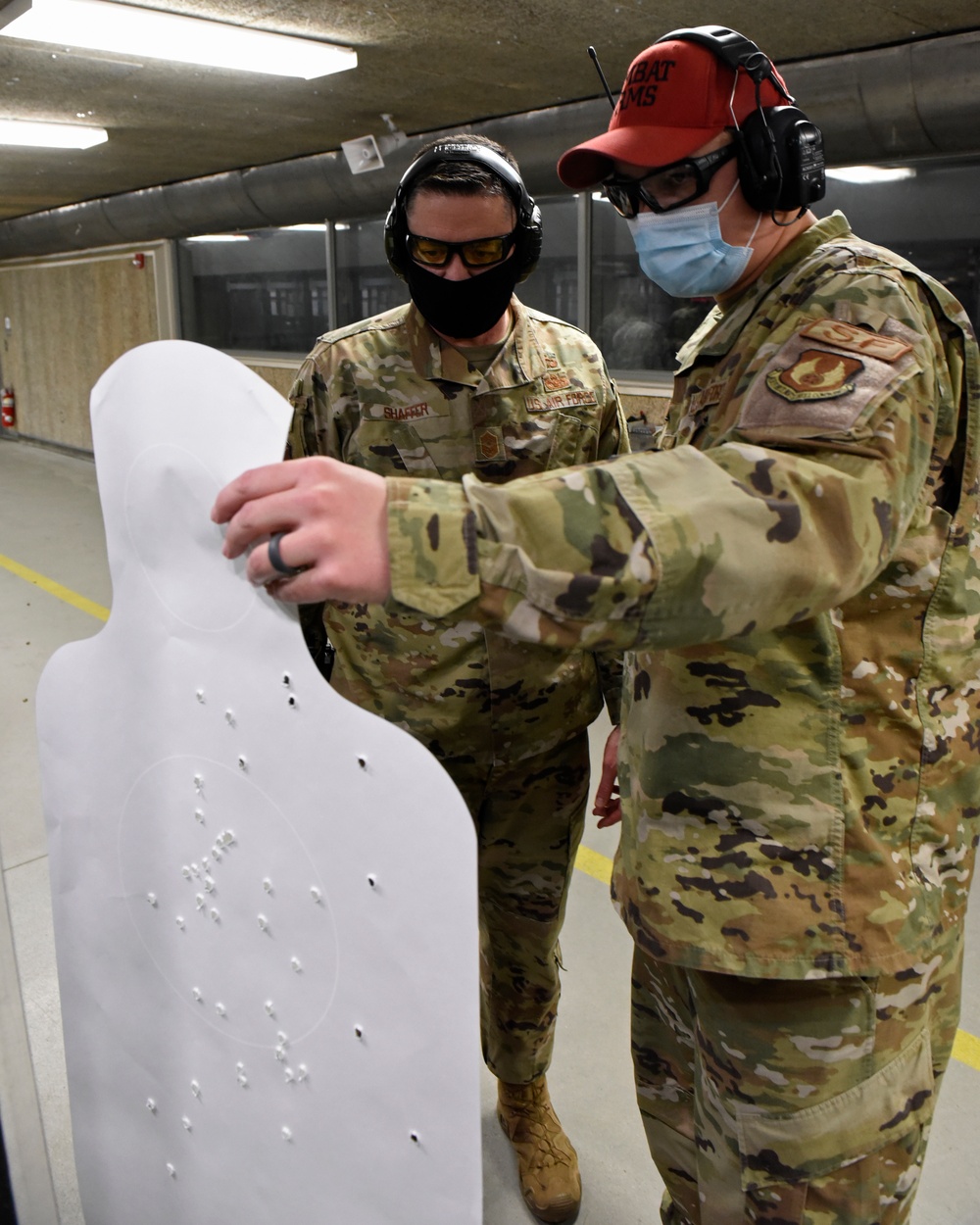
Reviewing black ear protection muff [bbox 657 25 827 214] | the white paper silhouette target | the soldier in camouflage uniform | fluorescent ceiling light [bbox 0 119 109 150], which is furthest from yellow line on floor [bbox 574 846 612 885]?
fluorescent ceiling light [bbox 0 119 109 150]

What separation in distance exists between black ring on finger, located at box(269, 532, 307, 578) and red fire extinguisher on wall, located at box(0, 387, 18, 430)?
12290 mm

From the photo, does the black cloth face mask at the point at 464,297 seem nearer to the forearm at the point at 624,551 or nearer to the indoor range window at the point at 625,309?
Answer: the forearm at the point at 624,551

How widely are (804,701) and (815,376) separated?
0.35 m

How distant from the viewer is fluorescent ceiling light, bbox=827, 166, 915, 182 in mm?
4426

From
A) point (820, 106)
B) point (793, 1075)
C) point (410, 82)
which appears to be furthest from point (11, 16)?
point (793, 1075)

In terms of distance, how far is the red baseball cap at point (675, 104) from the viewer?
107 cm

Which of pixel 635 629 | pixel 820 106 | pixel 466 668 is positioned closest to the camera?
pixel 635 629

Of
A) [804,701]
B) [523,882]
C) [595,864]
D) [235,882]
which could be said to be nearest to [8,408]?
[595,864]

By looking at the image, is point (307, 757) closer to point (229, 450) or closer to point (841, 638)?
point (229, 450)

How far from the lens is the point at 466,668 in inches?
62.2

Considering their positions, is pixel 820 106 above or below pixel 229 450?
above

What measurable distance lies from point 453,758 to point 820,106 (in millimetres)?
3126

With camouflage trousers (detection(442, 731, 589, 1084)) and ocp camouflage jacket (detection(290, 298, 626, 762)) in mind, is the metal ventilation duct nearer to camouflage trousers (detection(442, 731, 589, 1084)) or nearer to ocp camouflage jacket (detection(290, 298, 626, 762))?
ocp camouflage jacket (detection(290, 298, 626, 762))

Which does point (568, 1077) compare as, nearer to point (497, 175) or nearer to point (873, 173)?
point (497, 175)
